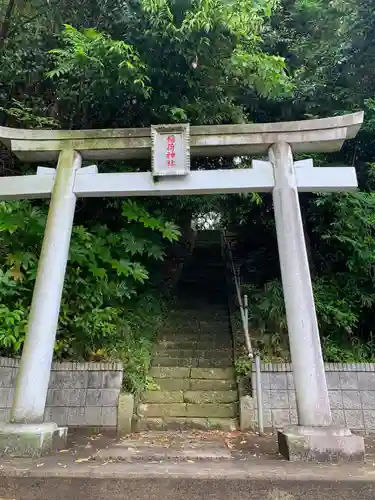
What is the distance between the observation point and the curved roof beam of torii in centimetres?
496

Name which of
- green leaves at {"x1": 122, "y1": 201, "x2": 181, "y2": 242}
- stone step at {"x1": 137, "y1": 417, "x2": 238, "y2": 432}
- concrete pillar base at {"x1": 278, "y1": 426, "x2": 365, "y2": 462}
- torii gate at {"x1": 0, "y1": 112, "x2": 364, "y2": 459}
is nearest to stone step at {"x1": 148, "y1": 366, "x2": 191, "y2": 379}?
stone step at {"x1": 137, "y1": 417, "x2": 238, "y2": 432}

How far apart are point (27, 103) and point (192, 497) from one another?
7134mm

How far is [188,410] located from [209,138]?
3.80 meters

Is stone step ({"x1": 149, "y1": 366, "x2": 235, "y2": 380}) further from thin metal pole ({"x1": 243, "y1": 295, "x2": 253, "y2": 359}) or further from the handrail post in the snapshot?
the handrail post

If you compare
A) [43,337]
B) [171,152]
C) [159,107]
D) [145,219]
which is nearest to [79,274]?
[145,219]

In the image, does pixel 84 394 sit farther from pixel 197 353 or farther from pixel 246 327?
pixel 246 327

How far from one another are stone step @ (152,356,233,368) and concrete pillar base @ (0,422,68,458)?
301cm

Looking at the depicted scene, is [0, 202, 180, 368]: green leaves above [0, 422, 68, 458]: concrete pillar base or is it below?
above

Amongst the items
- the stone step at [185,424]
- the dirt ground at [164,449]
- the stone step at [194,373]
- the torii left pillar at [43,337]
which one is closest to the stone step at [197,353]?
the stone step at [194,373]

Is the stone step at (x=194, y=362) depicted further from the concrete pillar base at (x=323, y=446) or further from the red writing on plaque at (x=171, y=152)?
the red writing on plaque at (x=171, y=152)

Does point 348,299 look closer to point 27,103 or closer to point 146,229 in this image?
point 146,229

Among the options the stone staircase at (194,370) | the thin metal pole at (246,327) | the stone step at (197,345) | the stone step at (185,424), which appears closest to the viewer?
the stone step at (185,424)

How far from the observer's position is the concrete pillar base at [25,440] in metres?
3.82

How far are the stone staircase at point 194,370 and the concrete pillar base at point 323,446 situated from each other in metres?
1.98
